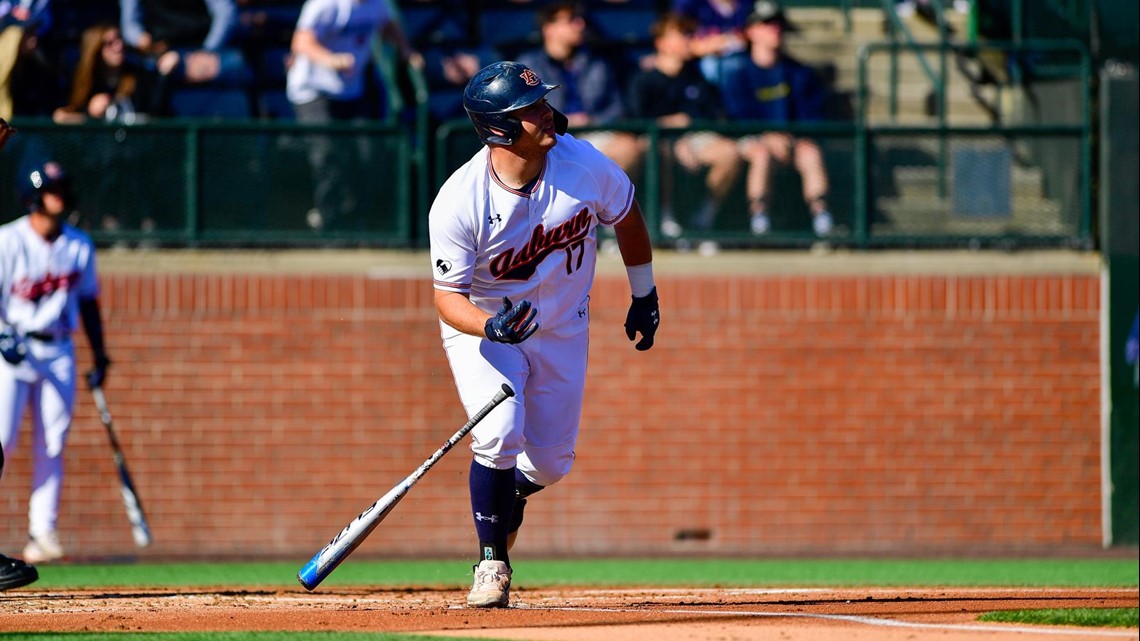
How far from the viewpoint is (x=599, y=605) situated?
21.2 ft

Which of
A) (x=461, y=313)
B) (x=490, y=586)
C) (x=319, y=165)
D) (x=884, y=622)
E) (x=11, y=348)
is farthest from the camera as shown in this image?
(x=319, y=165)

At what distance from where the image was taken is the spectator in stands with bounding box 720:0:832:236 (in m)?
11.5

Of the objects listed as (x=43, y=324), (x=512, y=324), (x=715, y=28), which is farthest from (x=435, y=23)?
(x=512, y=324)

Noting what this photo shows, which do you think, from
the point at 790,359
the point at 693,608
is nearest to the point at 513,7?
the point at 790,359

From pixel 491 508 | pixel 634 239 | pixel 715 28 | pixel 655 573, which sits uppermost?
pixel 715 28

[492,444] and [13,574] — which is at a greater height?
[492,444]

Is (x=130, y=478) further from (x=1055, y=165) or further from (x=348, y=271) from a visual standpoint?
(x=1055, y=165)

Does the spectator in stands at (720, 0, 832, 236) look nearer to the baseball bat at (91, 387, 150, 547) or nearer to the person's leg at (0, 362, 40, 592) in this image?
the baseball bat at (91, 387, 150, 547)

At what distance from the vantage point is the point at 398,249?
37.7 feet

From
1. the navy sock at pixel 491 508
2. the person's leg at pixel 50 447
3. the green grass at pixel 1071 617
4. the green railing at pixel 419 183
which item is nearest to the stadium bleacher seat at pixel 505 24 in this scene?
the green railing at pixel 419 183

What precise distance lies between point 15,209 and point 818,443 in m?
5.79

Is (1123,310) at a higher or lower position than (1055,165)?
lower

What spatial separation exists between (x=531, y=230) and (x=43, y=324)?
4.64m

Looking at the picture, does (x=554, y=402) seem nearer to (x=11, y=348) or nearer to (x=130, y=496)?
(x=11, y=348)
